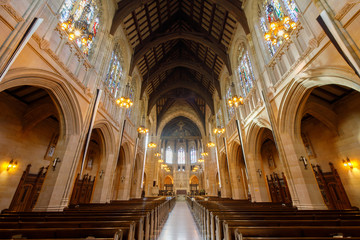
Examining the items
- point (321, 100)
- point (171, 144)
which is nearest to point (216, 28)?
point (321, 100)

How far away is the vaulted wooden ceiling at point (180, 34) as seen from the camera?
12273mm

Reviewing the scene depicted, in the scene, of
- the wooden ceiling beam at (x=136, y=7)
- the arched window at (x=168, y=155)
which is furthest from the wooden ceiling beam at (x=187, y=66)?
the arched window at (x=168, y=155)

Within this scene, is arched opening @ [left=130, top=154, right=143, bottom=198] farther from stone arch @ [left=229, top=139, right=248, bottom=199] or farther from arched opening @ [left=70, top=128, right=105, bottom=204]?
stone arch @ [left=229, top=139, right=248, bottom=199]

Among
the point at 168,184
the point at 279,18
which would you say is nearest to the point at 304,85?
the point at 279,18

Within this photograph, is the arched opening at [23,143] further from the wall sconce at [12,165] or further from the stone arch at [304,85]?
the stone arch at [304,85]

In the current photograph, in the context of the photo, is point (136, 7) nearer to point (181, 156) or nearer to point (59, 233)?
point (59, 233)

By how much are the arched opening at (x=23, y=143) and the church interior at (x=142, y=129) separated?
0.19 ft

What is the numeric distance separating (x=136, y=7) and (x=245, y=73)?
31.3 feet

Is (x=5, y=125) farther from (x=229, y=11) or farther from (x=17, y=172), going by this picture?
(x=229, y=11)

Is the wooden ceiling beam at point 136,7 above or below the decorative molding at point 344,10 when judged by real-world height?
above

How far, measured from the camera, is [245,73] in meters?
12.0

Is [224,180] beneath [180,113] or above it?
beneath

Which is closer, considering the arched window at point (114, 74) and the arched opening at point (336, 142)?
the arched opening at point (336, 142)

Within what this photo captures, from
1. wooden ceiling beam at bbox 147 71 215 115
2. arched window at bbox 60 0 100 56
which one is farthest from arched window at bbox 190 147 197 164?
arched window at bbox 60 0 100 56
